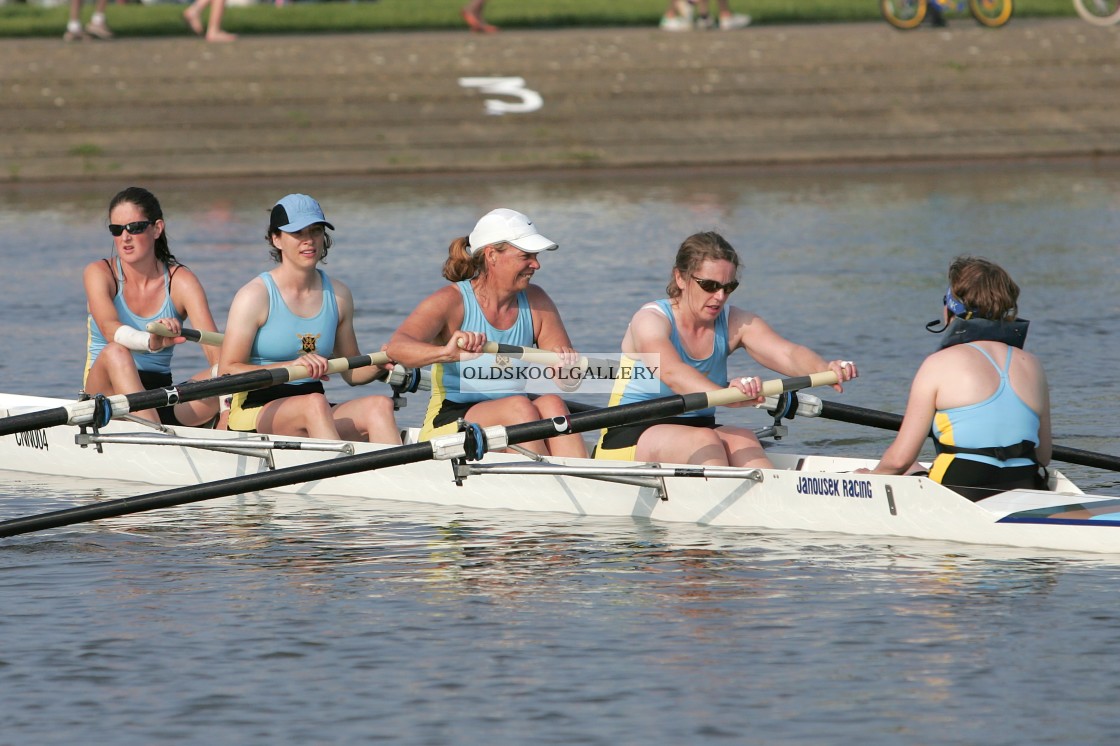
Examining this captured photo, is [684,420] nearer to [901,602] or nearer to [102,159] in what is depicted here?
[901,602]

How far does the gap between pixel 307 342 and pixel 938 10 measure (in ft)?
62.4

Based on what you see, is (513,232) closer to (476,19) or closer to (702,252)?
(702,252)

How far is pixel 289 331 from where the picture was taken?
30.6 feet

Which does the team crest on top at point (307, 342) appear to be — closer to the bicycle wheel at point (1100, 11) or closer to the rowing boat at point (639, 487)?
the rowing boat at point (639, 487)

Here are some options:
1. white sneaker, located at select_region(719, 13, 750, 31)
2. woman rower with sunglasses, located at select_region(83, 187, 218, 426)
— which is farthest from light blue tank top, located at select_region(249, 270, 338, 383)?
white sneaker, located at select_region(719, 13, 750, 31)

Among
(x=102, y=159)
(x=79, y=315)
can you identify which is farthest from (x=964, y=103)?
(x=79, y=315)

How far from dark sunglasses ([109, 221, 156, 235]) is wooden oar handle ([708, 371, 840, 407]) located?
3.33 metres

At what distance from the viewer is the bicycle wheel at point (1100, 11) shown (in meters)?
26.5

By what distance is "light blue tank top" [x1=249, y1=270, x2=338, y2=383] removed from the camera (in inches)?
366

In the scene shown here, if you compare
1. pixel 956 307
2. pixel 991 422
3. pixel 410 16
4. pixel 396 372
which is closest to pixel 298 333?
pixel 396 372

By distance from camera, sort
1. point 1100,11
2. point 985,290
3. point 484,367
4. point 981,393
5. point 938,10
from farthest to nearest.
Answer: point 1100,11 → point 938,10 → point 484,367 → point 981,393 → point 985,290

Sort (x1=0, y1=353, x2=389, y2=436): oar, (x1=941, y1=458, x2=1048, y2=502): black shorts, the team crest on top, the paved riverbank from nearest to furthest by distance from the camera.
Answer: (x1=941, y1=458, x2=1048, y2=502): black shorts
(x1=0, y1=353, x2=389, y2=436): oar
the team crest on top
the paved riverbank

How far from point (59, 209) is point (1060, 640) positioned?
17.6 m

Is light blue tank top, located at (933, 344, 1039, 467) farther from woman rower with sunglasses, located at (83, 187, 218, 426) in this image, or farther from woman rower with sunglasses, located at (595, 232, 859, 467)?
woman rower with sunglasses, located at (83, 187, 218, 426)
